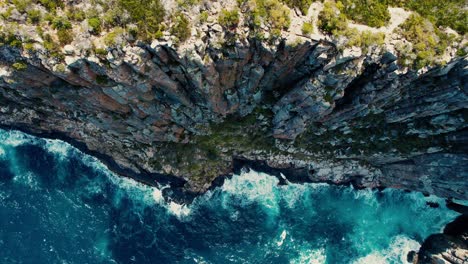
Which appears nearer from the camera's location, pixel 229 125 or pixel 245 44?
pixel 245 44

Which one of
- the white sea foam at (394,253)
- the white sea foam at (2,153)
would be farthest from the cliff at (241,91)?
the white sea foam at (394,253)

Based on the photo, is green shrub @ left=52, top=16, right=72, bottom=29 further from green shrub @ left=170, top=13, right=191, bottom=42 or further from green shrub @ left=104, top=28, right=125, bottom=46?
green shrub @ left=170, top=13, right=191, bottom=42

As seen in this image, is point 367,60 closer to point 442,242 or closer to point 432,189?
point 432,189

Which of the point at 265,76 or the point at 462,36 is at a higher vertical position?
the point at 462,36

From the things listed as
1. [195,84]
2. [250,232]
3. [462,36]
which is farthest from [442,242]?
[195,84]

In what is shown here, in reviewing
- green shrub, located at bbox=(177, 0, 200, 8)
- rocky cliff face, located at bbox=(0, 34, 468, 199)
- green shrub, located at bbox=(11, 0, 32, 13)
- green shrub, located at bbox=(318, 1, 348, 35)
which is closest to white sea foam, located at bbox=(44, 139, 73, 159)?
rocky cliff face, located at bbox=(0, 34, 468, 199)
